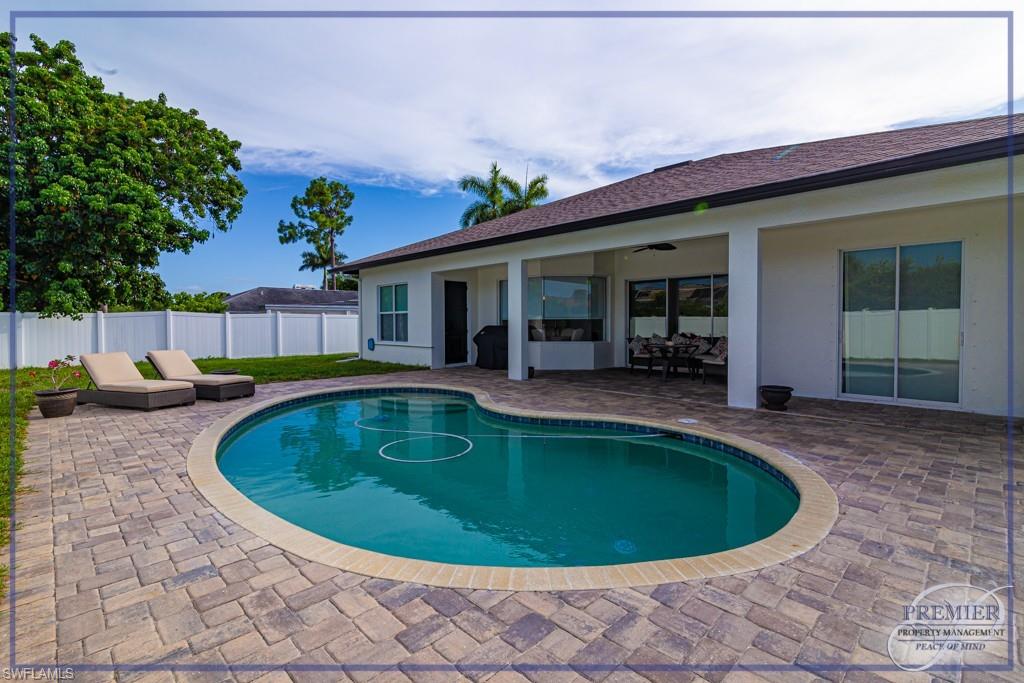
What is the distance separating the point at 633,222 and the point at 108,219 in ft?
51.7

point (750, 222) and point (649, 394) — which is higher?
point (750, 222)

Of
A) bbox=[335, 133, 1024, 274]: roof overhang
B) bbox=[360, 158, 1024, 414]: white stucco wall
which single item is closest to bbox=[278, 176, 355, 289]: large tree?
bbox=[360, 158, 1024, 414]: white stucco wall

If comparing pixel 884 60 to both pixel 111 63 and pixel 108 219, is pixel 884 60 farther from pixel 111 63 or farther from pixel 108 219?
pixel 108 219

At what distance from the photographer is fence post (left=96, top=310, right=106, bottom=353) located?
50.5 ft

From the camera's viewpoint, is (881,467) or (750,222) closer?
(881,467)

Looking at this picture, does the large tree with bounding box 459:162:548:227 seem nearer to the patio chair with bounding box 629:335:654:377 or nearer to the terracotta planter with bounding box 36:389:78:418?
the patio chair with bounding box 629:335:654:377

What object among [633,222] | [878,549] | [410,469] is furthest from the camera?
[633,222]

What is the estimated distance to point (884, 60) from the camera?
160 inches

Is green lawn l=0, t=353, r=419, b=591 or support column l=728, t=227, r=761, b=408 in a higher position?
support column l=728, t=227, r=761, b=408

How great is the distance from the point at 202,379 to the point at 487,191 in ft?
68.4

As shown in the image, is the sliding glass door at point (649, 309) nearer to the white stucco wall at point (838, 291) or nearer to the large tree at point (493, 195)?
the white stucco wall at point (838, 291)

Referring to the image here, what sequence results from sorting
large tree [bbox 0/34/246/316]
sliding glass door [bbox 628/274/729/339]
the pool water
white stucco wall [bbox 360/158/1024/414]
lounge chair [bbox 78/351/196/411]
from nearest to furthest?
the pool water → white stucco wall [bbox 360/158/1024/414] → lounge chair [bbox 78/351/196/411] → sliding glass door [bbox 628/274/729/339] → large tree [bbox 0/34/246/316]

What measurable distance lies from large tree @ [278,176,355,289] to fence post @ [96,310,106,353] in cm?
2234

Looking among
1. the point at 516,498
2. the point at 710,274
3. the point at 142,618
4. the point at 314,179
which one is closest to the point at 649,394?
the point at 710,274
